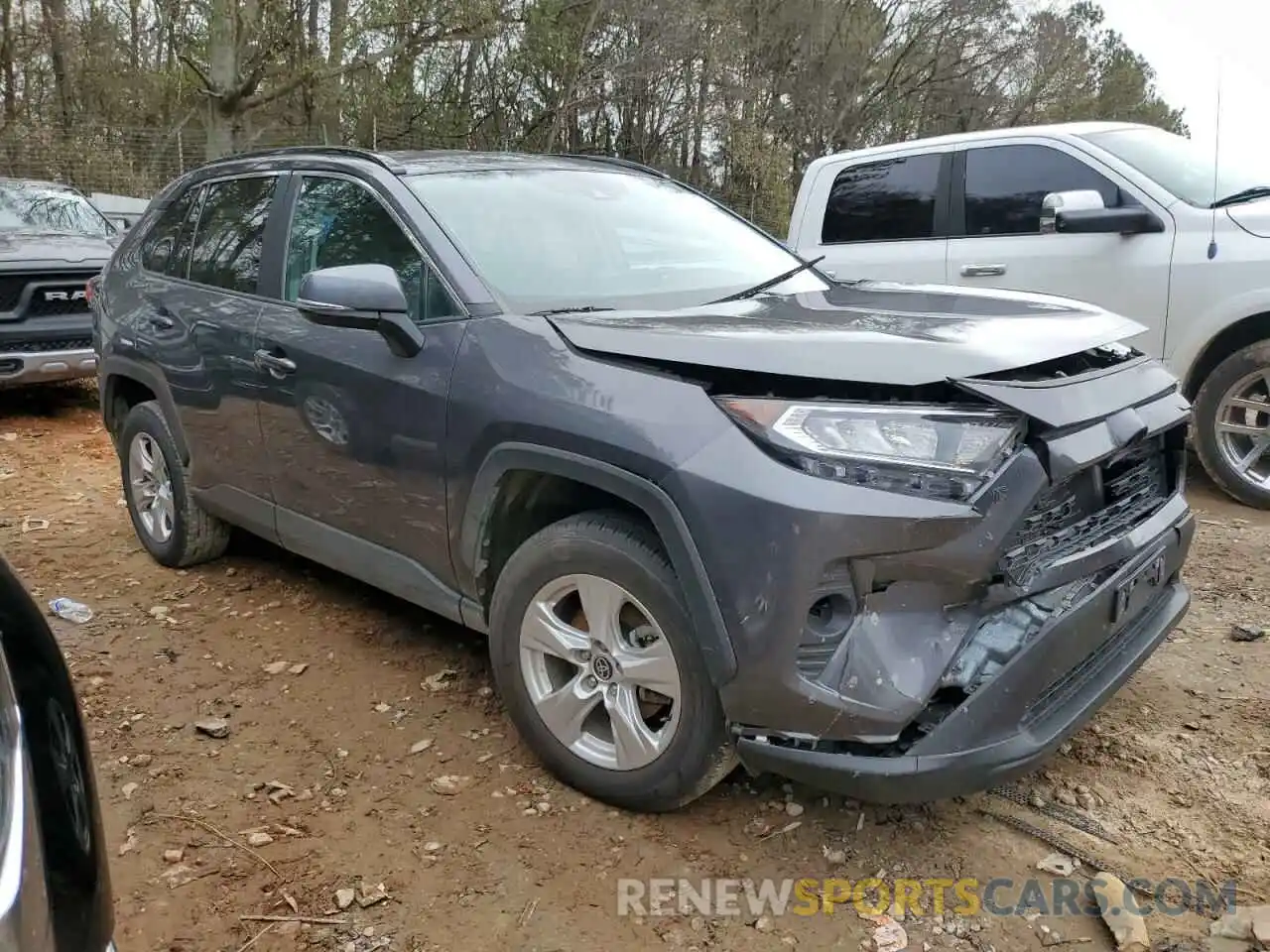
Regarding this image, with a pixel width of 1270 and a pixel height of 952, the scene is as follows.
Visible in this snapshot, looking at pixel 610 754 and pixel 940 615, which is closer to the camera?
pixel 940 615

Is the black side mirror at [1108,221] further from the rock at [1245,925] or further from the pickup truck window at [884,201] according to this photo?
the rock at [1245,925]

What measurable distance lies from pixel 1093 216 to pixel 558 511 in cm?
368

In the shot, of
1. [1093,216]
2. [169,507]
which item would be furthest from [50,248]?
[1093,216]

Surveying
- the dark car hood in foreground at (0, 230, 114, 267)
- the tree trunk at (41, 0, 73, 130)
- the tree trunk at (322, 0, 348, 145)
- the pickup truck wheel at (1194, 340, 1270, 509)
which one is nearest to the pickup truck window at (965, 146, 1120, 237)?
the pickup truck wheel at (1194, 340, 1270, 509)

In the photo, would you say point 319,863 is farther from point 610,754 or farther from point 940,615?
point 940,615

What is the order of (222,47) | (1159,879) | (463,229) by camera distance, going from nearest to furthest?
(1159,879), (463,229), (222,47)

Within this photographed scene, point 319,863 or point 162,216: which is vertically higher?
point 162,216

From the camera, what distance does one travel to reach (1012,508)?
2.10 meters

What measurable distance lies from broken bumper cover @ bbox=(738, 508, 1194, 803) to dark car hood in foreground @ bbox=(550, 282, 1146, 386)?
23.7 inches

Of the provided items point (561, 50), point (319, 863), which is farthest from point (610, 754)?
point (561, 50)

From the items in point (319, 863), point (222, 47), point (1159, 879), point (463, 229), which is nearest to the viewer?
point (1159, 879)

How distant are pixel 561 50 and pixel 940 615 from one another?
57.0 feet

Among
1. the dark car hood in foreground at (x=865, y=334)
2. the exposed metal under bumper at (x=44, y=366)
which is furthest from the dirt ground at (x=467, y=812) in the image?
the exposed metal under bumper at (x=44, y=366)

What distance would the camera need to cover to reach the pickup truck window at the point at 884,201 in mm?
6086
